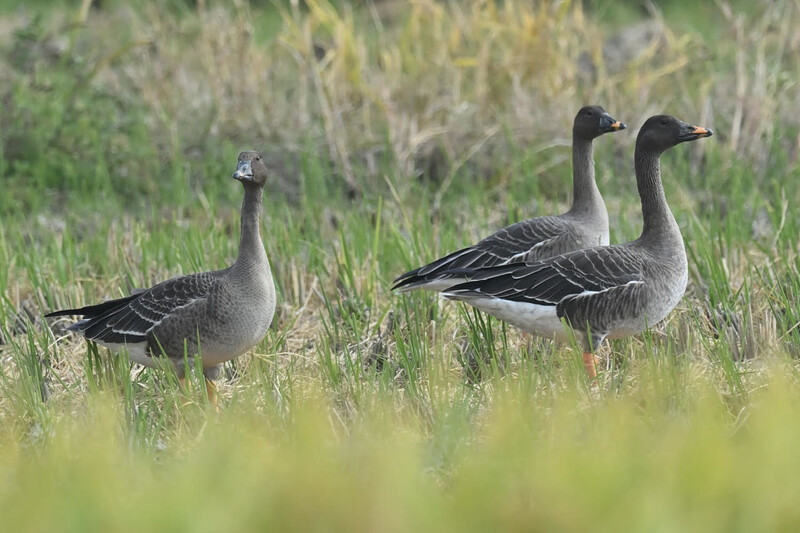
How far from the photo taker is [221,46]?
33.8 feet

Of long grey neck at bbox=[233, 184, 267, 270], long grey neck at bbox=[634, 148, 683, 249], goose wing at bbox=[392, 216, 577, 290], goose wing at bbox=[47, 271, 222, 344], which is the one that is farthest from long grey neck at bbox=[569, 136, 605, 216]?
goose wing at bbox=[47, 271, 222, 344]

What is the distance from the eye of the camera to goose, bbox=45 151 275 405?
513 centimetres

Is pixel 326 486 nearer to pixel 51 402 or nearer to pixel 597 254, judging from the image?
pixel 51 402

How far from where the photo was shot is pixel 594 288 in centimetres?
543

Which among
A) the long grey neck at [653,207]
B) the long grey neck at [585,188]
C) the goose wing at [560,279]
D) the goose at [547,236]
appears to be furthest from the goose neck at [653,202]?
the long grey neck at [585,188]

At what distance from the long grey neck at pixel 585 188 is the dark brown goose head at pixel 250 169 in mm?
2182

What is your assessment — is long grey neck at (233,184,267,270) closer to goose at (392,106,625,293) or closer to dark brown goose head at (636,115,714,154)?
goose at (392,106,625,293)

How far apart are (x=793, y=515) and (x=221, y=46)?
8440 millimetres

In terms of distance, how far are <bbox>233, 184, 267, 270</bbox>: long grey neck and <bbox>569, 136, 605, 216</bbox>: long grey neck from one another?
2170 mm

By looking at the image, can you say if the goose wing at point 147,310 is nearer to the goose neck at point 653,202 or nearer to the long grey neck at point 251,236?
the long grey neck at point 251,236

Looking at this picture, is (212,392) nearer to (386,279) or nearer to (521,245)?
(386,279)

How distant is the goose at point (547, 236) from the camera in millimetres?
5988

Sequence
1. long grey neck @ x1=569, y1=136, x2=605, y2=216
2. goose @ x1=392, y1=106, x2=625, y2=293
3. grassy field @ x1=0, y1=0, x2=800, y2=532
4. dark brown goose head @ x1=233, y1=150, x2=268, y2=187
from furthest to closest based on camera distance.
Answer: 1. long grey neck @ x1=569, y1=136, x2=605, y2=216
2. goose @ x1=392, y1=106, x2=625, y2=293
3. dark brown goose head @ x1=233, y1=150, x2=268, y2=187
4. grassy field @ x1=0, y1=0, x2=800, y2=532

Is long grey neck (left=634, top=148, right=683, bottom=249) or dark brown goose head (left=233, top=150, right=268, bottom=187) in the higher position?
dark brown goose head (left=233, top=150, right=268, bottom=187)
